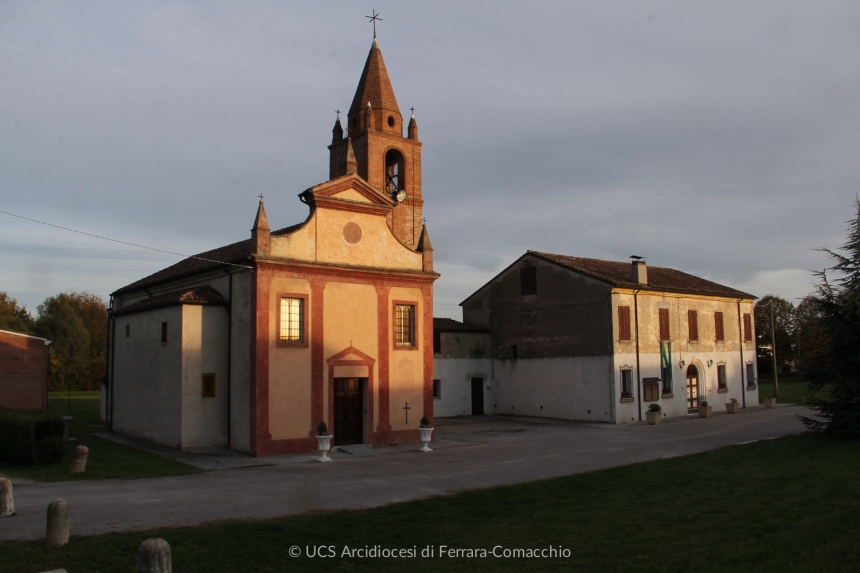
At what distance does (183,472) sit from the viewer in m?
17.4

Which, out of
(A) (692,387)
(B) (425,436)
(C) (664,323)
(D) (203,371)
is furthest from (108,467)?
(A) (692,387)

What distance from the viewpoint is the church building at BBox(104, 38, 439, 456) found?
2120 cm

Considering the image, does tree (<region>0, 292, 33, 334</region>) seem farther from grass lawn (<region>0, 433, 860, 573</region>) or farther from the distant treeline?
grass lawn (<region>0, 433, 860, 573</region>)

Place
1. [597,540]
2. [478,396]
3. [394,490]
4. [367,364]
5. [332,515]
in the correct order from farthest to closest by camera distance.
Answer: [478,396], [367,364], [394,490], [332,515], [597,540]

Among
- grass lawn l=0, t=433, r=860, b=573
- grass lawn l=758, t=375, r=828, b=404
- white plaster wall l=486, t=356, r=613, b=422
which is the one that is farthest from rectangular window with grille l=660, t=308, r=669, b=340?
grass lawn l=0, t=433, r=860, b=573

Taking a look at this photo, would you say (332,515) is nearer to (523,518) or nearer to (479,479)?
(523,518)

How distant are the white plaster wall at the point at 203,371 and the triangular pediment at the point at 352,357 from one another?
12.5 ft

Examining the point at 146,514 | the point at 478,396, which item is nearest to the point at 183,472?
the point at 146,514

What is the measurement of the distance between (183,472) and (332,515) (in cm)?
730

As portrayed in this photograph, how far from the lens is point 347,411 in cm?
2308

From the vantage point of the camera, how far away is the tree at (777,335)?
6900cm

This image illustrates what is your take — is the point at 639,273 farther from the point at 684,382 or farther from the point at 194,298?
the point at 194,298

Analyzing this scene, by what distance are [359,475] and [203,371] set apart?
7.97 metres

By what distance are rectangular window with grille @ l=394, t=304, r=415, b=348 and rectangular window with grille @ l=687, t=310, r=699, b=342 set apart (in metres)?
18.5
